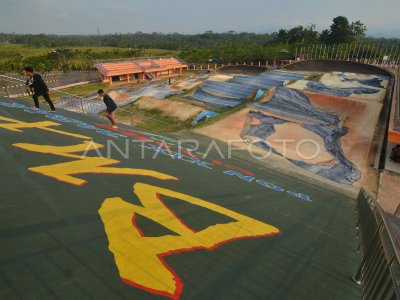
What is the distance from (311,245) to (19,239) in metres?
6.31

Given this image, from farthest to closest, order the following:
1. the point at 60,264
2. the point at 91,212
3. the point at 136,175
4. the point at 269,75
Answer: the point at 269,75, the point at 136,175, the point at 91,212, the point at 60,264

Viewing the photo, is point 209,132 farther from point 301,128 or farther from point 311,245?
point 311,245

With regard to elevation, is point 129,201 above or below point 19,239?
below

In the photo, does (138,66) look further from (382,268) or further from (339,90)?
(382,268)

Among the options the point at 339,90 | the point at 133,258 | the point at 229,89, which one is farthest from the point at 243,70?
the point at 133,258

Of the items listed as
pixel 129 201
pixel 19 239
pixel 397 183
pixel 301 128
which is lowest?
pixel 397 183

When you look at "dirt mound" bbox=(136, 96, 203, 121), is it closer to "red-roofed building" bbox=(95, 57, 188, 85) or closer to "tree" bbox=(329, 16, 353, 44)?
"red-roofed building" bbox=(95, 57, 188, 85)

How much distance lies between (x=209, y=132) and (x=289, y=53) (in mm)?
55981

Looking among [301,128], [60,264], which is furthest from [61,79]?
[60,264]

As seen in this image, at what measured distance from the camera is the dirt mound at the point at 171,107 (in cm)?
2706

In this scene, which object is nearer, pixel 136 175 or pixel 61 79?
pixel 136 175

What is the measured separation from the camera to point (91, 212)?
553cm

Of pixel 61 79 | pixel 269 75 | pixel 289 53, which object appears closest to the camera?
pixel 269 75

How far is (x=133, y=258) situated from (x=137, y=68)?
56458 millimetres
